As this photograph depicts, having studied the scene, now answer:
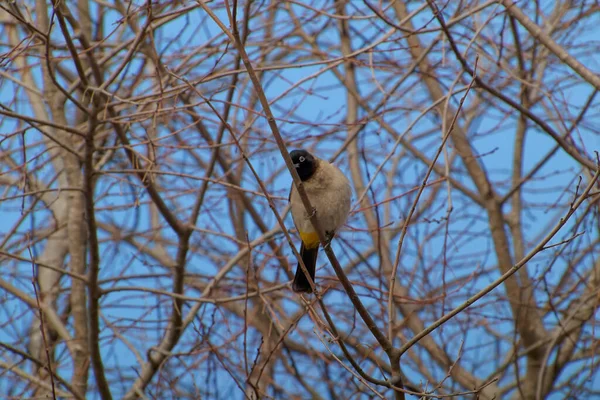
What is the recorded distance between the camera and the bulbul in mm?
4500

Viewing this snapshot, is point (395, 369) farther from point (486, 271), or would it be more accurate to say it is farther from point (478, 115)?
point (478, 115)

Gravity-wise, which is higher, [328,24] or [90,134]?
[328,24]

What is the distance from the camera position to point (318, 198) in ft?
15.0

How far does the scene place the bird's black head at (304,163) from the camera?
14.7 ft

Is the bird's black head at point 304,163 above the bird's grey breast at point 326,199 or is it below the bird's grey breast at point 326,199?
above

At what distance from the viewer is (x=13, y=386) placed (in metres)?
5.75

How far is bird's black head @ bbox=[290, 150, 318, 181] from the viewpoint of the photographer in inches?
176

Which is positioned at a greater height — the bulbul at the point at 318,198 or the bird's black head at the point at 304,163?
the bird's black head at the point at 304,163

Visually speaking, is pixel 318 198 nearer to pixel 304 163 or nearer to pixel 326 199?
pixel 326 199

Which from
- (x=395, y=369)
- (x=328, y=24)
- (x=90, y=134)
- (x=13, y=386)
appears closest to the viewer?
(x=395, y=369)

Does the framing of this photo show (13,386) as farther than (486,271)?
No

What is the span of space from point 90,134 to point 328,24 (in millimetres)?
3477

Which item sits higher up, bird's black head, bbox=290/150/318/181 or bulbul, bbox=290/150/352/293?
bird's black head, bbox=290/150/318/181

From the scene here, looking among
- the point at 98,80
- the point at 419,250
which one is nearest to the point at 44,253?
the point at 98,80
